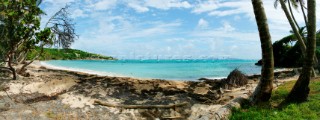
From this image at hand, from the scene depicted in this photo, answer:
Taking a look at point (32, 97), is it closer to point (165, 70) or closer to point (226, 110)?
point (226, 110)

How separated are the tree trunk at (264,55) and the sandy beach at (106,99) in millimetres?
1845

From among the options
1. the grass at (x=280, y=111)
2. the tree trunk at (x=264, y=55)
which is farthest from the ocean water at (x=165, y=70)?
the grass at (x=280, y=111)

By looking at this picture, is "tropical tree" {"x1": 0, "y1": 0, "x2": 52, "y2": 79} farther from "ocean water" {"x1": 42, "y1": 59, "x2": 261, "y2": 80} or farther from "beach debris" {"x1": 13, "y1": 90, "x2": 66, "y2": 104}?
"ocean water" {"x1": 42, "y1": 59, "x2": 261, "y2": 80}

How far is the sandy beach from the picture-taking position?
46.5ft

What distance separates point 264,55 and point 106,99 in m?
8.16

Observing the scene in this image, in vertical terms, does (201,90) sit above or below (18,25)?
below

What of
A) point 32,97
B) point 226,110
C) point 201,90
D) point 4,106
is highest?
point 226,110

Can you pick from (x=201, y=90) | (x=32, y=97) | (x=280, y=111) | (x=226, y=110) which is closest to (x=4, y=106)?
(x=32, y=97)

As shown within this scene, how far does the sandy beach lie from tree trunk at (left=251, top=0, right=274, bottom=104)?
6.05ft

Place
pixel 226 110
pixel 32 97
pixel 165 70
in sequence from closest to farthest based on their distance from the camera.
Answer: pixel 226 110 → pixel 32 97 → pixel 165 70

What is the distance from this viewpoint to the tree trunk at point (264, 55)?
11.6m

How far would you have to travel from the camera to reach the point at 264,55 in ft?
38.9

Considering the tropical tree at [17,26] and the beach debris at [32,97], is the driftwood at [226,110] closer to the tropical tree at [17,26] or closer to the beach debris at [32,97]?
the beach debris at [32,97]

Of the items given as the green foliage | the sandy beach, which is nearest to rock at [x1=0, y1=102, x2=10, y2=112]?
the sandy beach
